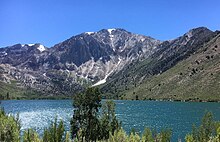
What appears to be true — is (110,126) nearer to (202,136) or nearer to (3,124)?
(202,136)

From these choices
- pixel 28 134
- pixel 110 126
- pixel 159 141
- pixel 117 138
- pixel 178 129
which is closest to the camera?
pixel 117 138

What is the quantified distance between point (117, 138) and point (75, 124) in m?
40.7

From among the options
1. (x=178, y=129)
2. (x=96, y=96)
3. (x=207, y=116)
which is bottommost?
(x=178, y=129)

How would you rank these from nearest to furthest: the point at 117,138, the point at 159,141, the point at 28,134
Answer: the point at 117,138 → the point at 28,134 → the point at 159,141

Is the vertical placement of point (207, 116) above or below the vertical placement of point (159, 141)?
above

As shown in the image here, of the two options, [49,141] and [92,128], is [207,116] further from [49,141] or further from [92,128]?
[49,141]

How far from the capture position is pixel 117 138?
71.8m

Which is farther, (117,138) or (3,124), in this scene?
(3,124)

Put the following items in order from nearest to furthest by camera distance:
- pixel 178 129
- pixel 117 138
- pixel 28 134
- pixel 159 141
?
pixel 117 138 < pixel 28 134 < pixel 159 141 < pixel 178 129

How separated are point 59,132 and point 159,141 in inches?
1512

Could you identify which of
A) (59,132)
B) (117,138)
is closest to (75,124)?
(59,132)

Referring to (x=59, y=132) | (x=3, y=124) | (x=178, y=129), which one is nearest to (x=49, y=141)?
(x=59, y=132)

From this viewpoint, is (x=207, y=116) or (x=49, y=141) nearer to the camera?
(x=49, y=141)

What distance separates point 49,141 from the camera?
81000mm
